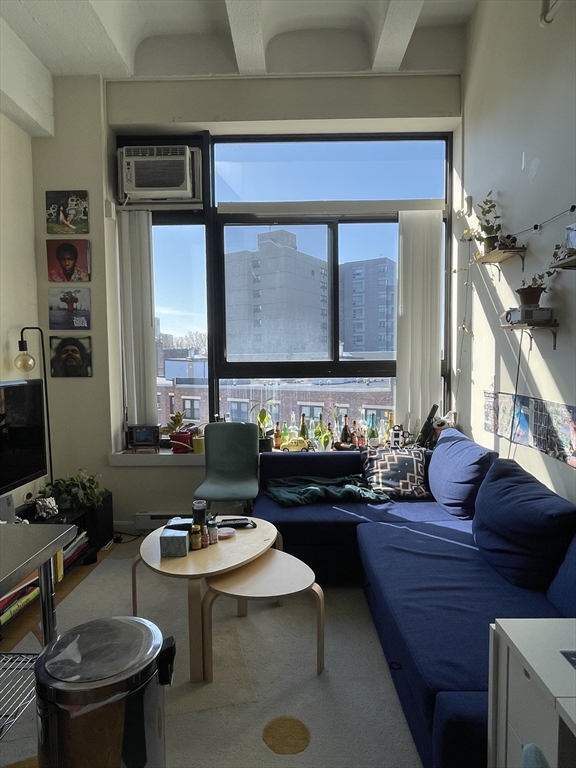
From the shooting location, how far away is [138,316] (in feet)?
12.7

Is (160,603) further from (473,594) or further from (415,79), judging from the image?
(415,79)

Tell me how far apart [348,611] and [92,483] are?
1.94 meters

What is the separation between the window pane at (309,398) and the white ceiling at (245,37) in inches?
92.6

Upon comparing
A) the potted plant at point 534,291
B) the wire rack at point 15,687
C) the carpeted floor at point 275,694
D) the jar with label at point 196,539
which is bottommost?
the carpeted floor at point 275,694

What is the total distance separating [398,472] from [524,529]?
131cm

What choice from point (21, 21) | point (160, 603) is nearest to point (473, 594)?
point (160, 603)

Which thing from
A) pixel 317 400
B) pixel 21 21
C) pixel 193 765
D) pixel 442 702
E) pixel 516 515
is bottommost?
pixel 193 765

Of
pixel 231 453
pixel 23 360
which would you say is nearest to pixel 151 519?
pixel 231 453

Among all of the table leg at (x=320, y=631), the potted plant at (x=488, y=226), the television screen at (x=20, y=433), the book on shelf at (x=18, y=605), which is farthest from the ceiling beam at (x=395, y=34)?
the book on shelf at (x=18, y=605)

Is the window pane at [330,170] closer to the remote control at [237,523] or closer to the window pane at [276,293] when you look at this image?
the window pane at [276,293]

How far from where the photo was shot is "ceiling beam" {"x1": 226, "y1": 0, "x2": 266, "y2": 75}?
9.29ft

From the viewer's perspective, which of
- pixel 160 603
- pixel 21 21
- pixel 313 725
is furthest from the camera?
pixel 21 21

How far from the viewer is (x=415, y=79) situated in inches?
142

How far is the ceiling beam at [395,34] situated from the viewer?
2.87m
